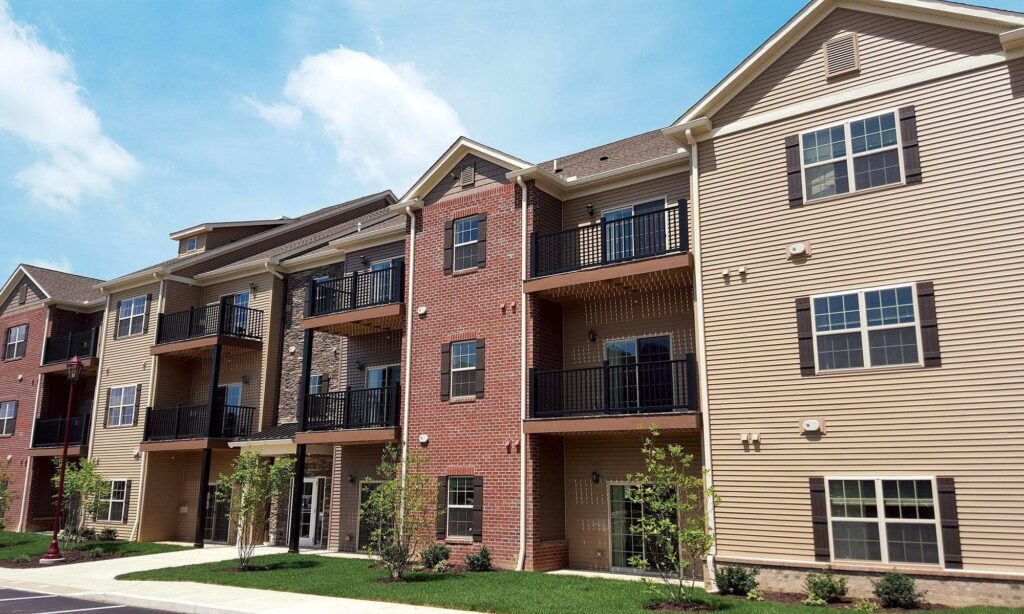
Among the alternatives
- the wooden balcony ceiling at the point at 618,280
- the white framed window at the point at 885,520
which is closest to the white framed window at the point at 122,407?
the wooden balcony ceiling at the point at 618,280

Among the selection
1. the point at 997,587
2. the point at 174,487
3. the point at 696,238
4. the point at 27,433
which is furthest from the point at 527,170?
the point at 27,433

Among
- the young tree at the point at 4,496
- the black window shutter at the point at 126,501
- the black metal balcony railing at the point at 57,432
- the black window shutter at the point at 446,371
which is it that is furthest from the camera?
the black metal balcony railing at the point at 57,432

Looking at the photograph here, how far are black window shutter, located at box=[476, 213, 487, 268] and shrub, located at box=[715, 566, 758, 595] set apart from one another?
31.1ft

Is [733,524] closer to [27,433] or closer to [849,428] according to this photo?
[849,428]

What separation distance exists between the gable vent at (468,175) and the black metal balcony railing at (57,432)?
795 inches

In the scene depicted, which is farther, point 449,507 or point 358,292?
point 358,292

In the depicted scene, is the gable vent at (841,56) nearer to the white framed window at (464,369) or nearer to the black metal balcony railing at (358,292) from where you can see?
the white framed window at (464,369)

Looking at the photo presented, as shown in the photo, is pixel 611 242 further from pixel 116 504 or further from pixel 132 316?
pixel 116 504

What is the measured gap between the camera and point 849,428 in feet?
44.4

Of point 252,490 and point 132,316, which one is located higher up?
point 132,316

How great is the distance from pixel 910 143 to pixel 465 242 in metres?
10.7

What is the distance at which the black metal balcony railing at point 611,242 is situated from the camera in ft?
56.2

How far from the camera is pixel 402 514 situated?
17.3m

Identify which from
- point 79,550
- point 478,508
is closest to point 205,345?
point 79,550
